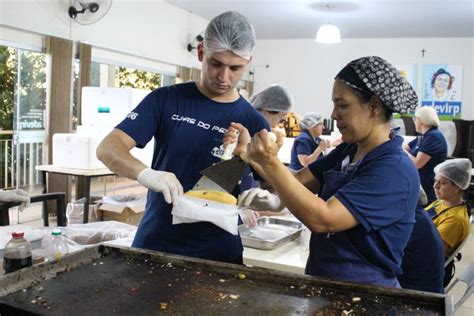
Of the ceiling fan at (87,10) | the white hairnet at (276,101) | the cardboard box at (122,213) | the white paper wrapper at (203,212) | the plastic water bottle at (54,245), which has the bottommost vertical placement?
the cardboard box at (122,213)

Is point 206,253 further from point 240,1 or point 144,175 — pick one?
point 240,1

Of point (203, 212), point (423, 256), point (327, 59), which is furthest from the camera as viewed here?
point (327, 59)

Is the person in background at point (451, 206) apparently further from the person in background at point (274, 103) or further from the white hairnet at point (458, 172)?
the person in background at point (274, 103)

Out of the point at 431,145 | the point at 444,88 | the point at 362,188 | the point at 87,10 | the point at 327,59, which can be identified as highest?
the point at 327,59

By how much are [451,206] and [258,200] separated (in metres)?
1.74

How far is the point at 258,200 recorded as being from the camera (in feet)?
5.14

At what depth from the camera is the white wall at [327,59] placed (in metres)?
8.48

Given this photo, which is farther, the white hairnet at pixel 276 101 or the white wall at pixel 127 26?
the white wall at pixel 127 26

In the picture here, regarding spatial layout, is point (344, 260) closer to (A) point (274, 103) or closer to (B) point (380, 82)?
(B) point (380, 82)

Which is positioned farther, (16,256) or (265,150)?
(16,256)

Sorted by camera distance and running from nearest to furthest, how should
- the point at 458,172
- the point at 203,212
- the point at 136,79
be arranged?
the point at 203,212 → the point at 458,172 → the point at 136,79

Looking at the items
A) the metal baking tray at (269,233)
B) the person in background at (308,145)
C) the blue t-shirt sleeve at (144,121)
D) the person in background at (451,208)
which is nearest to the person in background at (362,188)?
the blue t-shirt sleeve at (144,121)

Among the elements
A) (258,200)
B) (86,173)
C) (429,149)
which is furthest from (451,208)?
(86,173)

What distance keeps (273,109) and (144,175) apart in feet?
5.39
